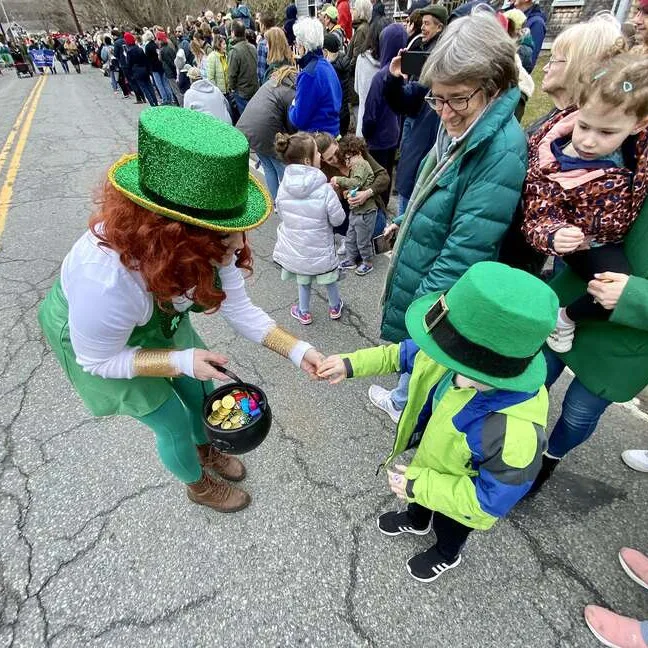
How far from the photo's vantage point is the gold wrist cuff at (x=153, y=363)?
57.7 inches

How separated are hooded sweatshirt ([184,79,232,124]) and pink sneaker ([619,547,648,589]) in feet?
20.2

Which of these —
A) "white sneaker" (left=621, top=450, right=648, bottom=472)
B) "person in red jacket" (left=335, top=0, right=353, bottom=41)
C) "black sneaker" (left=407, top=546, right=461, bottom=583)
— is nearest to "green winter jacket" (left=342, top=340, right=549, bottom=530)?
"black sneaker" (left=407, top=546, right=461, bottom=583)

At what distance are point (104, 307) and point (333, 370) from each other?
2.83 ft

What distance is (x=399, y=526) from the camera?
2.01 metres

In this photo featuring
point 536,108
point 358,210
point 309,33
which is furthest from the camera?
point 536,108

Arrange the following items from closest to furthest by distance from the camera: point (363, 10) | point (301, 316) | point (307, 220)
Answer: point (307, 220), point (301, 316), point (363, 10)

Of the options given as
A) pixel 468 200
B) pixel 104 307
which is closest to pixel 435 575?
pixel 468 200

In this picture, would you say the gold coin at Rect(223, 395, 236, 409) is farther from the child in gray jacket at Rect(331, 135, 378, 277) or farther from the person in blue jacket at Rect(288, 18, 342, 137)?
the person in blue jacket at Rect(288, 18, 342, 137)

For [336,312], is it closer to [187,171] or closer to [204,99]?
[187,171]

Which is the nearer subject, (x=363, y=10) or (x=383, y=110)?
(x=383, y=110)

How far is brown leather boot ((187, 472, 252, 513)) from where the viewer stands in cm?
205

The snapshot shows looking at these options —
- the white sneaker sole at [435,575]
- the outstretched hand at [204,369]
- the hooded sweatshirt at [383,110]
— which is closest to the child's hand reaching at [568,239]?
the outstretched hand at [204,369]

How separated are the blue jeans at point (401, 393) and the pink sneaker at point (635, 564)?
1.24 metres

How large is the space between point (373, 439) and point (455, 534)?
0.85 m
